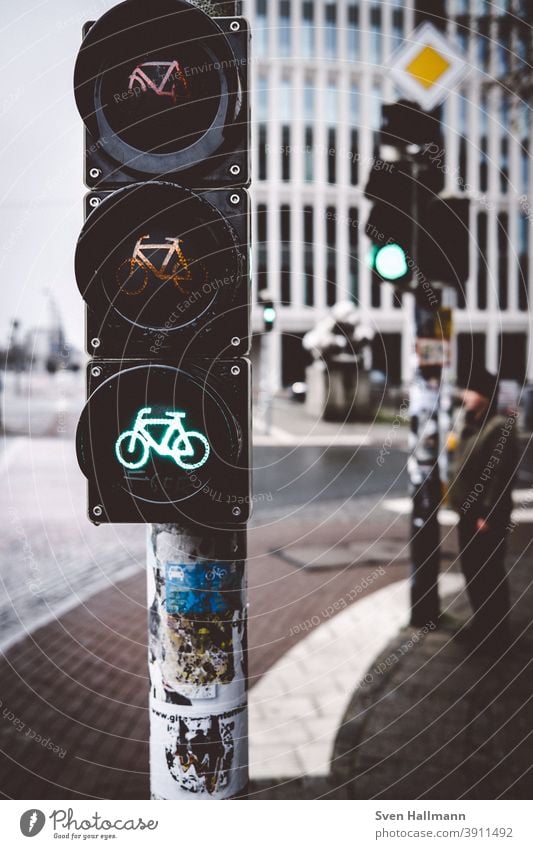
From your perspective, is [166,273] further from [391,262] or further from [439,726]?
[391,262]

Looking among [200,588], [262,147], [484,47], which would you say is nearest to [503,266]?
[262,147]

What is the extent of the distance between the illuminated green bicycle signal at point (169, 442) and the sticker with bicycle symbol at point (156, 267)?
29cm

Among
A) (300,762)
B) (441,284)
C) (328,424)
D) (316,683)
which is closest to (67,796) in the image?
(300,762)

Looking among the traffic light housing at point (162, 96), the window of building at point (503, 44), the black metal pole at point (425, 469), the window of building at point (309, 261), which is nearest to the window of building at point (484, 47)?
the window of building at point (503, 44)

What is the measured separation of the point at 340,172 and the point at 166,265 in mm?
44797

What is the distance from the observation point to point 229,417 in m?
1.63

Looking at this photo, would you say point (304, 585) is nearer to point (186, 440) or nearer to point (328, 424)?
point (186, 440)

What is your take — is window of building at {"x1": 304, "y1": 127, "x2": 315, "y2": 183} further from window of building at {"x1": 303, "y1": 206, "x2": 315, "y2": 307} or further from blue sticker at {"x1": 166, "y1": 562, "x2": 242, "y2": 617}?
blue sticker at {"x1": 166, "y1": 562, "x2": 242, "y2": 617}

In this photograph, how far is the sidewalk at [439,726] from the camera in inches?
143

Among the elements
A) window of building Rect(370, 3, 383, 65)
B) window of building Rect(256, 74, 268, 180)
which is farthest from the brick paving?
window of building Rect(370, 3, 383, 65)

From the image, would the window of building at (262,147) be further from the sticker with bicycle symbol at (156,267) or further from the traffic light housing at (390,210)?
the sticker with bicycle symbol at (156,267)

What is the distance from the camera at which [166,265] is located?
168cm

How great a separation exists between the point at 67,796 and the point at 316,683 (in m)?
1.72

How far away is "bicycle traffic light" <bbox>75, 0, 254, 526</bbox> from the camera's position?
1.63 meters
